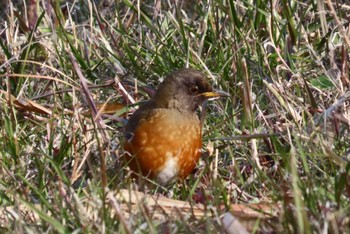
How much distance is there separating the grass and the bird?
11 cm

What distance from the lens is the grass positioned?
337 cm

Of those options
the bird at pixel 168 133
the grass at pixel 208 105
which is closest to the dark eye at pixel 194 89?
the bird at pixel 168 133

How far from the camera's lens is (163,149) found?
14.1ft

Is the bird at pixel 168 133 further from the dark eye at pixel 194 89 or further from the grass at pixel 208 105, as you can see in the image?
the grass at pixel 208 105

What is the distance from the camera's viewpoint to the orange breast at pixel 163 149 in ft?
14.0

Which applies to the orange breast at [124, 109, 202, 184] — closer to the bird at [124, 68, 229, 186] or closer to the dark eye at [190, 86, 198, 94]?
the bird at [124, 68, 229, 186]

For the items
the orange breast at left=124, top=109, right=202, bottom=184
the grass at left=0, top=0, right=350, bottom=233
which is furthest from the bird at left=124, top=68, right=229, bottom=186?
the grass at left=0, top=0, right=350, bottom=233

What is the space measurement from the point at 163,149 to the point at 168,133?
10cm

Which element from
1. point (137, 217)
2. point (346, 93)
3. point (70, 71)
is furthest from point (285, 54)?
point (137, 217)

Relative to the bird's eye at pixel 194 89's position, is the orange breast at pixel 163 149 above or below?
below

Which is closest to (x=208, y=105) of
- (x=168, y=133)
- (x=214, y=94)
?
(x=214, y=94)

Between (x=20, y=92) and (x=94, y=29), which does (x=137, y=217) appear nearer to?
(x=20, y=92)

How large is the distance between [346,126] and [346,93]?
31 cm

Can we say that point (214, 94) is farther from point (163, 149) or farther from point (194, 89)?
point (163, 149)
